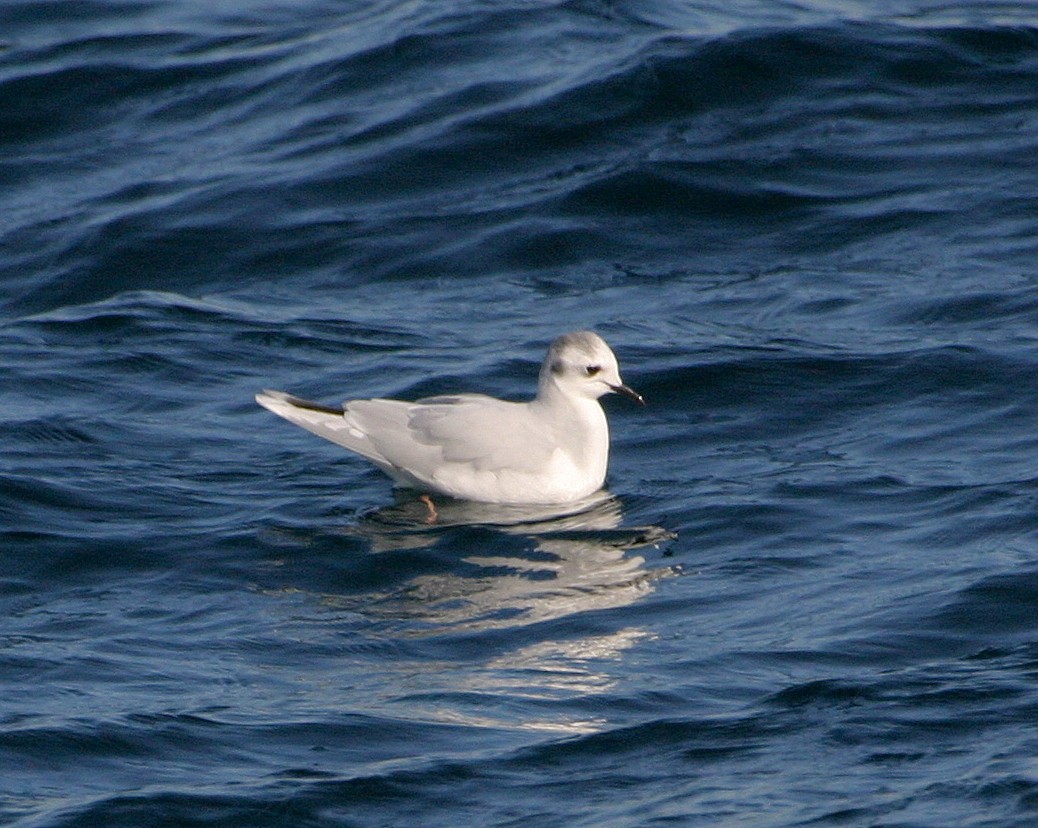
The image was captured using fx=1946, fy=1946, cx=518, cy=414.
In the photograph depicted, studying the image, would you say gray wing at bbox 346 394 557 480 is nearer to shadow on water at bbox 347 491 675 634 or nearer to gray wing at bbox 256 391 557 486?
gray wing at bbox 256 391 557 486

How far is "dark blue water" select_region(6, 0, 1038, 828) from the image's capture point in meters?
6.37

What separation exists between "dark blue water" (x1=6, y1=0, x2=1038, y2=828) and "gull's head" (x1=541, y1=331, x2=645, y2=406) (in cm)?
48

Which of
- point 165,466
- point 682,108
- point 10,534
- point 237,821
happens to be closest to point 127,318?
point 165,466

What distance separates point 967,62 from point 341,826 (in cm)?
1068

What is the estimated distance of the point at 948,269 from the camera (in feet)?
39.5

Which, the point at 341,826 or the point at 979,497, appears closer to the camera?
the point at 341,826

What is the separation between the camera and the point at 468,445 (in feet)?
30.4

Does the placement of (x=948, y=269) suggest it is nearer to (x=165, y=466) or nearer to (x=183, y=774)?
(x=165, y=466)

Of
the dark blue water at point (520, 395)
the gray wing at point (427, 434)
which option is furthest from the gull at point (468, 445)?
the dark blue water at point (520, 395)

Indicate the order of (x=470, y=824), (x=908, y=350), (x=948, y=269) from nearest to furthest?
1. (x=470, y=824)
2. (x=908, y=350)
3. (x=948, y=269)

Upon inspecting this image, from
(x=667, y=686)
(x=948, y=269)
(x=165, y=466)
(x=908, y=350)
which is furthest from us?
(x=948, y=269)

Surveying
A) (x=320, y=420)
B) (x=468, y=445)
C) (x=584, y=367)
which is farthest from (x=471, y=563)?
(x=584, y=367)

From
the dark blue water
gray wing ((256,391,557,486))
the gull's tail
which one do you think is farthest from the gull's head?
the gull's tail

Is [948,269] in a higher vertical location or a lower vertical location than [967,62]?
lower
